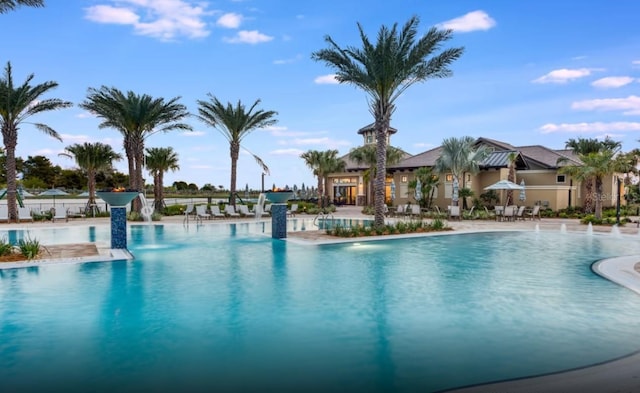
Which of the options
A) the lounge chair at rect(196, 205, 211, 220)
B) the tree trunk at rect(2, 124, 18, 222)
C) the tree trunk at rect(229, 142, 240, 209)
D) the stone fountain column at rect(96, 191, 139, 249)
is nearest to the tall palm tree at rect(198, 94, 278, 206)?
the tree trunk at rect(229, 142, 240, 209)

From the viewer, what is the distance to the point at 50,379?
444cm

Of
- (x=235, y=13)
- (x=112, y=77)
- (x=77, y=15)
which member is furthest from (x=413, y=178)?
(x=77, y=15)

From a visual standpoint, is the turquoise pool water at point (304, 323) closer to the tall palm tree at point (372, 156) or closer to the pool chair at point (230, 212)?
the pool chair at point (230, 212)

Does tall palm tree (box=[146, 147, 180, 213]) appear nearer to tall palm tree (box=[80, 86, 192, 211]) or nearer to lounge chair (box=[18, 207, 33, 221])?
tall palm tree (box=[80, 86, 192, 211])

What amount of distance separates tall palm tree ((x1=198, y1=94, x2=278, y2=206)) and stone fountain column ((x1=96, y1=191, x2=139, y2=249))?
15050 millimetres

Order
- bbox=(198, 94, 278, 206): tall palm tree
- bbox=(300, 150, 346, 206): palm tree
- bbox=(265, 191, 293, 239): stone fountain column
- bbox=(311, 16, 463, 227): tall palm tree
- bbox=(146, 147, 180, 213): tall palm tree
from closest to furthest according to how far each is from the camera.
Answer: bbox=(265, 191, 293, 239): stone fountain column
bbox=(311, 16, 463, 227): tall palm tree
bbox=(198, 94, 278, 206): tall palm tree
bbox=(146, 147, 180, 213): tall palm tree
bbox=(300, 150, 346, 206): palm tree

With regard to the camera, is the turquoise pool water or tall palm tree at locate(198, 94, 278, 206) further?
tall palm tree at locate(198, 94, 278, 206)

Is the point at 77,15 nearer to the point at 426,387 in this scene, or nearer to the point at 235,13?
the point at 235,13

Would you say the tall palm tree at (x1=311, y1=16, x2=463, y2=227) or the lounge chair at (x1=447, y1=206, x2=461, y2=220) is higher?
the tall palm tree at (x1=311, y1=16, x2=463, y2=227)

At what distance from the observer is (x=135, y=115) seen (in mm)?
25812

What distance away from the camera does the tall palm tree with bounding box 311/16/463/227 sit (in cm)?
1736

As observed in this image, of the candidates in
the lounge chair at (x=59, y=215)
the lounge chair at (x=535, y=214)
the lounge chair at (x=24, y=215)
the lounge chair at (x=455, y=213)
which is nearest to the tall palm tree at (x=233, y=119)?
the lounge chair at (x=59, y=215)

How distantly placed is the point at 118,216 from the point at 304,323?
9466 mm

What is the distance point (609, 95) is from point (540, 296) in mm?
24214
